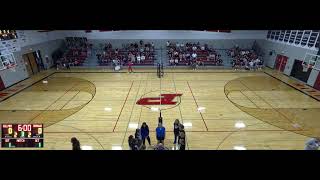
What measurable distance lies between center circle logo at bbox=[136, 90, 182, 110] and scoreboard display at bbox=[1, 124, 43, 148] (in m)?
7.09

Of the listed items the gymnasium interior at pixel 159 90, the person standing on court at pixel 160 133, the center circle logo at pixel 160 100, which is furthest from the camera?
the center circle logo at pixel 160 100

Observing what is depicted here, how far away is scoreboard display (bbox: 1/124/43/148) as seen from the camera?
25.4 feet

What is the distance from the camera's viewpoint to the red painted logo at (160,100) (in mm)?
14691

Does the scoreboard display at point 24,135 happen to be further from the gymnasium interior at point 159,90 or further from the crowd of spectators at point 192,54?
the crowd of spectators at point 192,54

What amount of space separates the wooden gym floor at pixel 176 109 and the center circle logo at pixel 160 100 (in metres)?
0.18

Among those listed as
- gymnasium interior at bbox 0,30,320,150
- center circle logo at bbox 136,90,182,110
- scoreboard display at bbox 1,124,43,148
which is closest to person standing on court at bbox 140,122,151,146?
gymnasium interior at bbox 0,30,320,150

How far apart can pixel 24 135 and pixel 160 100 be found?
860cm

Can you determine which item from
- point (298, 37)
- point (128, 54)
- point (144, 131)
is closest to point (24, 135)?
point (144, 131)

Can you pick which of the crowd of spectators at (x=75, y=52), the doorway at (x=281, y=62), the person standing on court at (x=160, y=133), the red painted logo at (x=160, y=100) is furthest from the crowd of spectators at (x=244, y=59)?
the person standing on court at (x=160, y=133)

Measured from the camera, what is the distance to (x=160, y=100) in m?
15.2

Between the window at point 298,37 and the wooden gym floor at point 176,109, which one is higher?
the window at point 298,37

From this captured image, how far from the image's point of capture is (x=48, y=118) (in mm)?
12578
